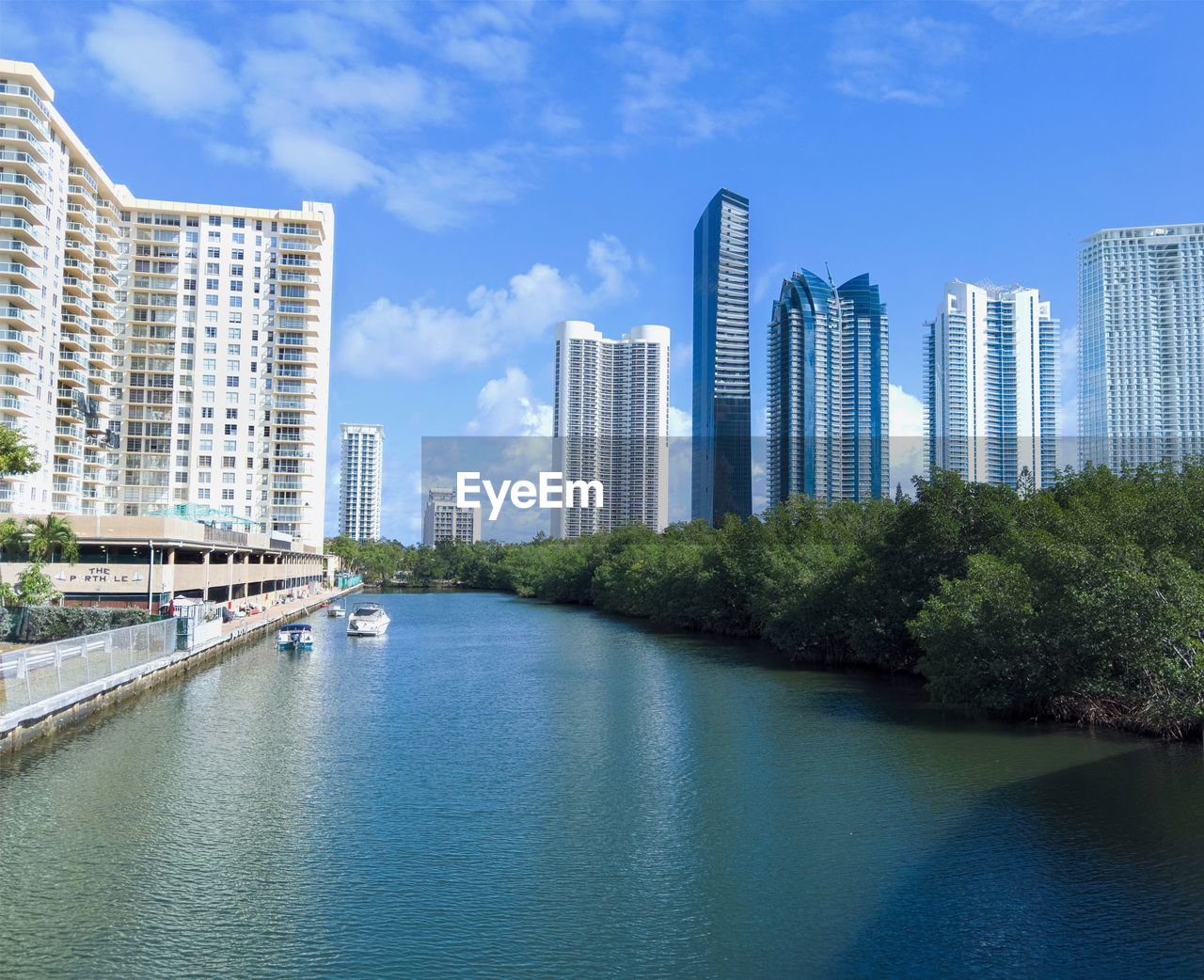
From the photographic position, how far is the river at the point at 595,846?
13141 mm

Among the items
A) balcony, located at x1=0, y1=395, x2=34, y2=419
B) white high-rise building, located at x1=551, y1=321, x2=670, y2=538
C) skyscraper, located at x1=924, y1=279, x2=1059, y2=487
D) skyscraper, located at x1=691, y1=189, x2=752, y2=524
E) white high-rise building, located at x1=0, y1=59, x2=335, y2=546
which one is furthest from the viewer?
white high-rise building, located at x1=551, y1=321, x2=670, y2=538

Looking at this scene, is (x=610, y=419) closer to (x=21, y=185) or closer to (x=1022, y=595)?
(x=21, y=185)

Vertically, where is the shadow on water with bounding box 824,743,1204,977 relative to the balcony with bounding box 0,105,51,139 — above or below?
below

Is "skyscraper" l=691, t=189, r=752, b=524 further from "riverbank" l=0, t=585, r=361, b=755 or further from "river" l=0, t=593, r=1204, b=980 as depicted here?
"river" l=0, t=593, r=1204, b=980

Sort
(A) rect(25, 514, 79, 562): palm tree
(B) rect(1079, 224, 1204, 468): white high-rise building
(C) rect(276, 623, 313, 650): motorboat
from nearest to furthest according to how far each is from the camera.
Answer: (A) rect(25, 514, 79, 562): palm tree
(C) rect(276, 623, 313, 650): motorboat
(B) rect(1079, 224, 1204, 468): white high-rise building

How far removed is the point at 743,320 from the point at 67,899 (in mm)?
148568

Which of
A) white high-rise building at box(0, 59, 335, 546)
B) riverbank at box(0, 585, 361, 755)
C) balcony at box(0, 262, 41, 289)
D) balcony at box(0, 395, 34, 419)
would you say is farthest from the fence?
white high-rise building at box(0, 59, 335, 546)

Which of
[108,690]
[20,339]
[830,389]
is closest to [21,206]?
[20,339]

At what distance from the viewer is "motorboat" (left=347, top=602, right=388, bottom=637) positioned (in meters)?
62.7

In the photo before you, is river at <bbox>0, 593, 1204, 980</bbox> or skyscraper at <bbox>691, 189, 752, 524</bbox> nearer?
river at <bbox>0, 593, 1204, 980</bbox>

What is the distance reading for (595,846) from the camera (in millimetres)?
17734

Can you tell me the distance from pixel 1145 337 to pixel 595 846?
133 metres

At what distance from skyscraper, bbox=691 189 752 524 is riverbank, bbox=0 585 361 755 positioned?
99345mm

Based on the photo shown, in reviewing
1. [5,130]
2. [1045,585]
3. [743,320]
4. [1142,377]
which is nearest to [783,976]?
[1045,585]
